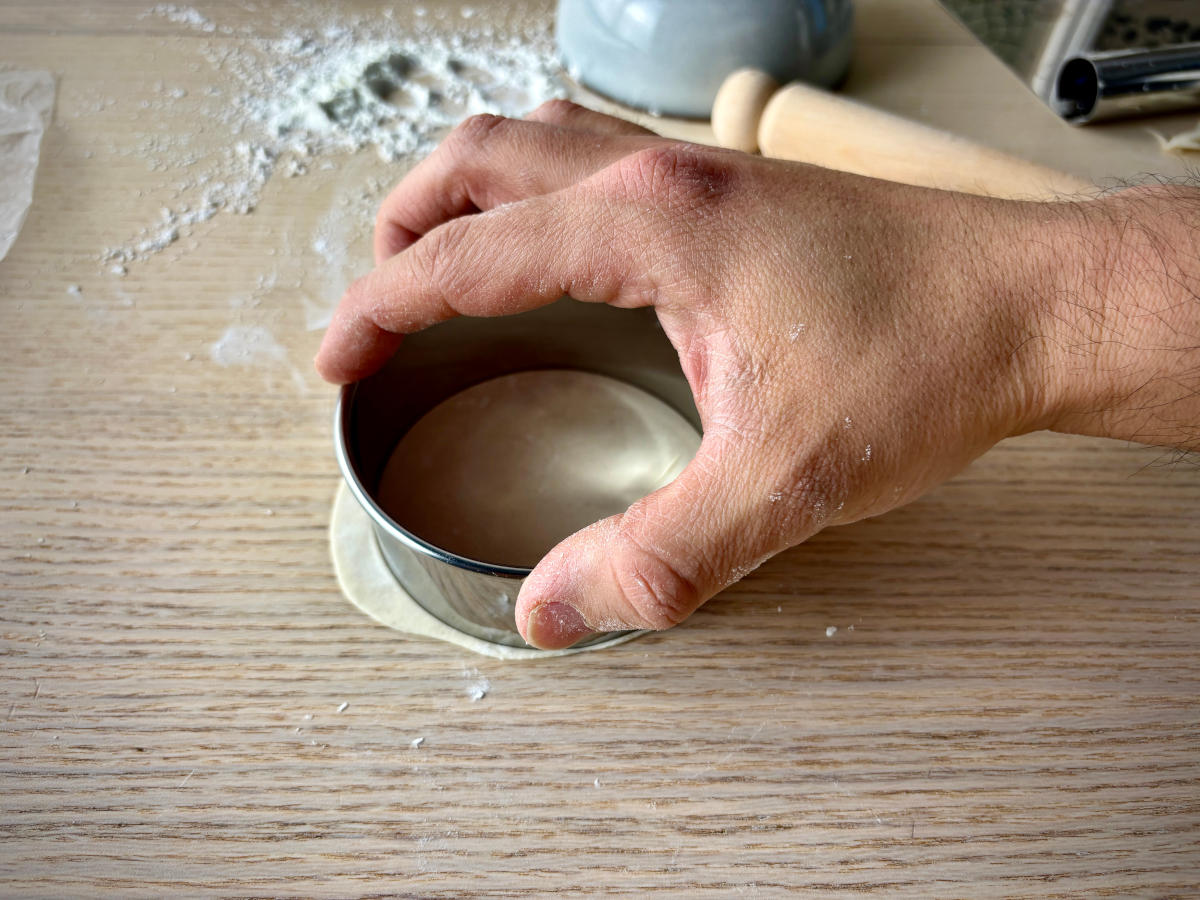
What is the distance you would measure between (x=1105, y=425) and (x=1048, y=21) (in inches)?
37.4

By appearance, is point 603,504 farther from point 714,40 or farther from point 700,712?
point 714,40

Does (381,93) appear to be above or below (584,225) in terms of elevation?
below

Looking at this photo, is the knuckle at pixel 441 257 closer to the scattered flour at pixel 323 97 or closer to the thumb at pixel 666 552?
the thumb at pixel 666 552

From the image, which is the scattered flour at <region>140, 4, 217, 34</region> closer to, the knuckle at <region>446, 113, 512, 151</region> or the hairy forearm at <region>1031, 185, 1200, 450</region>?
the knuckle at <region>446, 113, 512, 151</region>

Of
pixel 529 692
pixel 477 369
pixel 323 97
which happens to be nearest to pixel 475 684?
pixel 529 692

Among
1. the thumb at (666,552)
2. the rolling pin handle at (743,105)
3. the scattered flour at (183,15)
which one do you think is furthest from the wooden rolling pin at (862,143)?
the scattered flour at (183,15)

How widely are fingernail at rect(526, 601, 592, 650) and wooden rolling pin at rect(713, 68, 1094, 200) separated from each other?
1.66 ft

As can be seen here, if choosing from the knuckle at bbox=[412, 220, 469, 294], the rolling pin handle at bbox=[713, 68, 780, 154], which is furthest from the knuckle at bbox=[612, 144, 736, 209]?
the rolling pin handle at bbox=[713, 68, 780, 154]

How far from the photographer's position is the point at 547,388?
78 cm

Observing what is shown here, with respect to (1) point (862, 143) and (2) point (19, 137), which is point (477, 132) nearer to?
(1) point (862, 143)

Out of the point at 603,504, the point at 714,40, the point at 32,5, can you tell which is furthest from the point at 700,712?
the point at 32,5

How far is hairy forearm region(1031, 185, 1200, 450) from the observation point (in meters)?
0.52

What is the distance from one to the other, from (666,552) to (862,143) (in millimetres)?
553

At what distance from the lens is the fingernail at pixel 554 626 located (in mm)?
476
